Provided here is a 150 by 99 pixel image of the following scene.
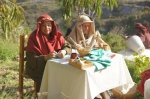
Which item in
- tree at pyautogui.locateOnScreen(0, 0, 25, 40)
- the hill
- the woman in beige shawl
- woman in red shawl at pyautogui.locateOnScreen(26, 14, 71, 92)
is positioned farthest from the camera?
the hill

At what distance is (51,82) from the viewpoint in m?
3.43

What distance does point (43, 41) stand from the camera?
3744mm

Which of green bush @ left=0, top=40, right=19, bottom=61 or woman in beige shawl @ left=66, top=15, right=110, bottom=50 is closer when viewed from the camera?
woman in beige shawl @ left=66, top=15, right=110, bottom=50

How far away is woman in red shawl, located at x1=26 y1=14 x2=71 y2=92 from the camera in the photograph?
367 centimetres

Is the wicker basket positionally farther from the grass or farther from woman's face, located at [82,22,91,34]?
the grass

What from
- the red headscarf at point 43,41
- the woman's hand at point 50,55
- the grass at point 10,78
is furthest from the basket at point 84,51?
the grass at point 10,78

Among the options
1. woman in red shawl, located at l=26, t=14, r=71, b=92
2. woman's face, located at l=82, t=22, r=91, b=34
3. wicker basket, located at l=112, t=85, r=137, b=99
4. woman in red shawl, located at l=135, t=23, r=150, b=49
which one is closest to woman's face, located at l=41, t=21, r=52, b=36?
woman in red shawl, located at l=26, t=14, r=71, b=92

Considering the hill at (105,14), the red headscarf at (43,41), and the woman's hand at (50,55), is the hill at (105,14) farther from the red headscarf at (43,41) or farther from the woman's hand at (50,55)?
the woman's hand at (50,55)

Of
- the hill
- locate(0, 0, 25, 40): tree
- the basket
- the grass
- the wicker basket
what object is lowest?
the hill

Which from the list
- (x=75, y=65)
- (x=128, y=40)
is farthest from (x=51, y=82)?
(x=128, y=40)

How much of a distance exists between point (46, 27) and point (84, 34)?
0.57 metres

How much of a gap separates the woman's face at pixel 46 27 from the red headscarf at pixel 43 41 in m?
0.04

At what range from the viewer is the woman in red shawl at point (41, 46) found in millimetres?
3670

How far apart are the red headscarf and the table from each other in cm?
34
